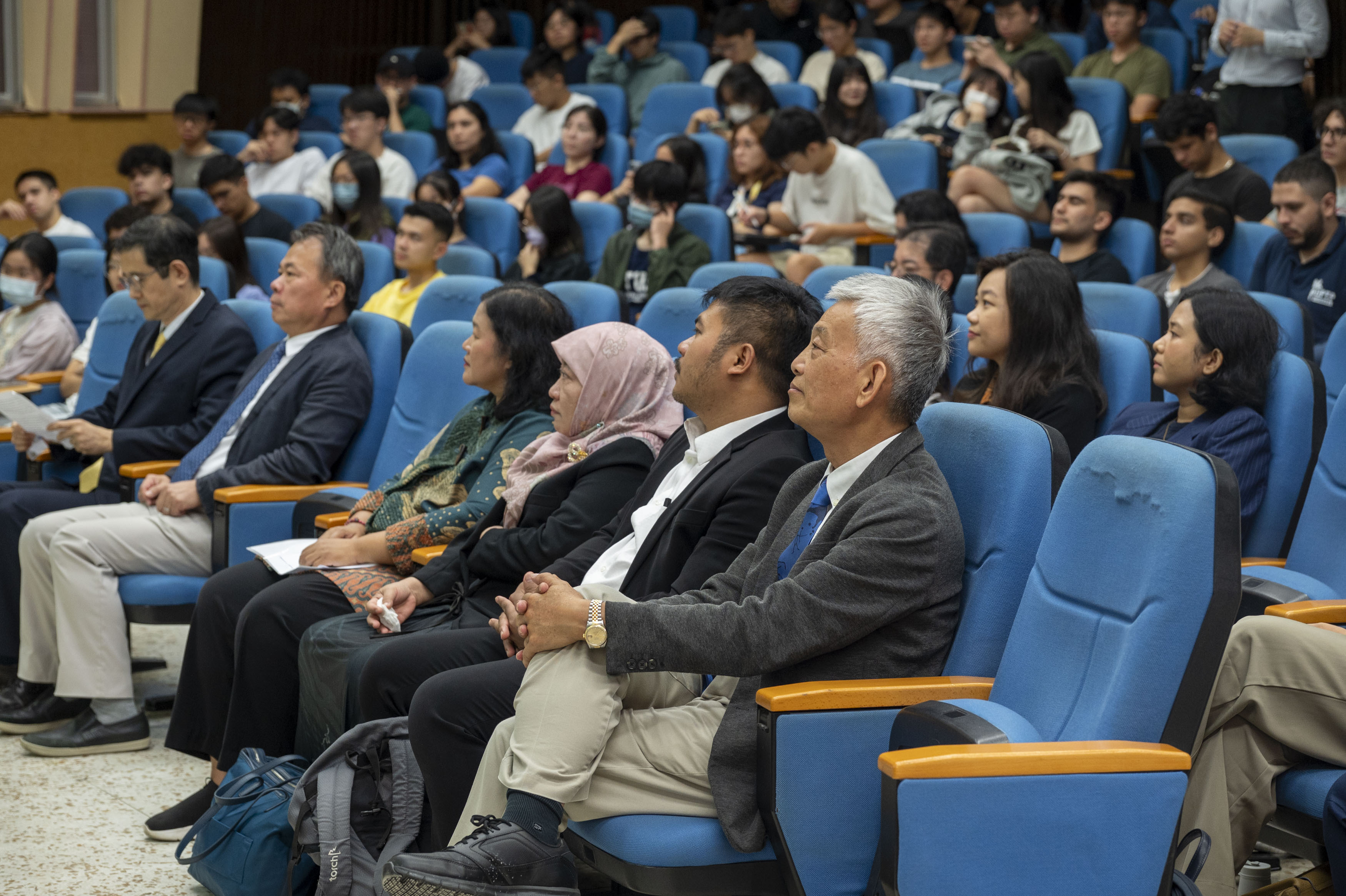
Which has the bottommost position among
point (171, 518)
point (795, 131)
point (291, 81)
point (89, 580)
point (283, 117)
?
point (89, 580)

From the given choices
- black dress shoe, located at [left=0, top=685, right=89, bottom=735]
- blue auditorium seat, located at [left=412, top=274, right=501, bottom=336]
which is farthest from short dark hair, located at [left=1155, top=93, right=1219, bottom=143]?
black dress shoe, located at [left=0, top=685, right=89, bottom=735]

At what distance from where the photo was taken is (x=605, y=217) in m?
4.86

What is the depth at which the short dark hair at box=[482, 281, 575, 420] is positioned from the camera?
2623 mm

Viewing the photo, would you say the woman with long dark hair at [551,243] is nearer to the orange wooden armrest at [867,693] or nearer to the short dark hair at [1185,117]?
the short dark hair at [1185,117]

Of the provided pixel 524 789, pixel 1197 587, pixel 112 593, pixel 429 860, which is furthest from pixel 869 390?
pixel 112 593

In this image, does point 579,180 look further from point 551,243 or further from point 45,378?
point 45,378

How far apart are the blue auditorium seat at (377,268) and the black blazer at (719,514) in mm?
2525

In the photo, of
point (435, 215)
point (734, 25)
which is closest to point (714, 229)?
point (435, 215)

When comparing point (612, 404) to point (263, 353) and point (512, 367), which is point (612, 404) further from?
point (263, 353)

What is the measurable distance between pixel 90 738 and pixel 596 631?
176cm

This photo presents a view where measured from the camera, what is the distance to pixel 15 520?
3205 mm

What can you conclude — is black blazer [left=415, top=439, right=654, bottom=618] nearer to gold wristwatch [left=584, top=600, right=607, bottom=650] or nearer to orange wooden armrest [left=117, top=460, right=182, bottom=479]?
gold wristwatch [left=584, top=600, right=607, bottom=650]

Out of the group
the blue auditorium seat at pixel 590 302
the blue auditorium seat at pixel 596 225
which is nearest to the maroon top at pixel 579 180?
the blue auditorium seat at pixel 596 225

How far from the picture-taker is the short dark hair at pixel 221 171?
207 inches
